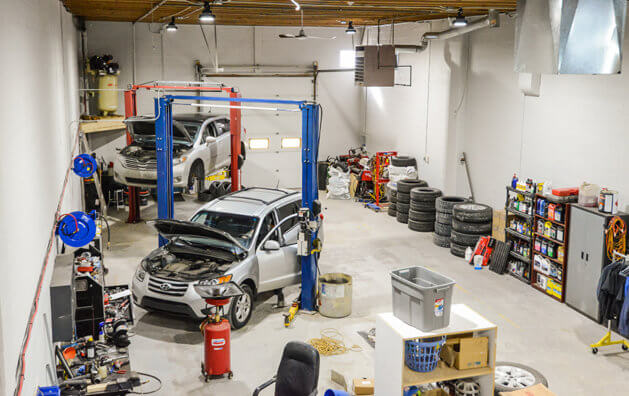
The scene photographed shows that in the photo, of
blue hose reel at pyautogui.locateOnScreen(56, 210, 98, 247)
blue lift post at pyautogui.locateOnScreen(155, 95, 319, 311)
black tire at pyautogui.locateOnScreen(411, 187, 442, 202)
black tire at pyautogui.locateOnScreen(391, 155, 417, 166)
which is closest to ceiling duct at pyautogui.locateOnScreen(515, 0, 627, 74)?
blue lift post at pyautogui.locateOnScreen(155, 95, 319, 311)

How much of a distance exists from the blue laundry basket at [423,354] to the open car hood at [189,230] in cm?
335

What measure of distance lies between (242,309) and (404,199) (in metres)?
7.27

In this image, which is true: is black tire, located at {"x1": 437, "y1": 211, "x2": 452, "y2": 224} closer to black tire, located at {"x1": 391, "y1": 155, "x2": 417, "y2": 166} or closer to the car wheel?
black tire, located at {"x1": 391, "y1": 155, "x2": 417, "y2": 166}

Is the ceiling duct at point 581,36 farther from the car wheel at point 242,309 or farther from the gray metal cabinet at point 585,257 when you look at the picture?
the car wheel at point 242,309

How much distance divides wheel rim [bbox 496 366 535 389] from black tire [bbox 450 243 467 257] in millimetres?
5874

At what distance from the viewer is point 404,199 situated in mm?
15062

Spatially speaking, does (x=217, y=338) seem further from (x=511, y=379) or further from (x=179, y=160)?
(x=179, y=160)

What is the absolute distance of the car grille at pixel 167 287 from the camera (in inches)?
324

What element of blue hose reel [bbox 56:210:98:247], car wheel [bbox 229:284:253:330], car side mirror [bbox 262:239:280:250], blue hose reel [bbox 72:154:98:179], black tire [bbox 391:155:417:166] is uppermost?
blue hose reel [bbox 72:154:98:179]

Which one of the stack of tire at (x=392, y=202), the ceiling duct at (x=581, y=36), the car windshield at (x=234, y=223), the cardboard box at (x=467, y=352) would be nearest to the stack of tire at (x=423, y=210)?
the stack of tire at (x=392, y=202)

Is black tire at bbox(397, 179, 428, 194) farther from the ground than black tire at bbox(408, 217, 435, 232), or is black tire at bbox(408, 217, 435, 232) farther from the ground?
black tire at bbox(397, 179, 428, 194)

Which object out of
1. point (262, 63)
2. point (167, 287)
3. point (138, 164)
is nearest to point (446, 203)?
point (138, 164)

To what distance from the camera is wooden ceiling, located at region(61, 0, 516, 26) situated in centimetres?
1110

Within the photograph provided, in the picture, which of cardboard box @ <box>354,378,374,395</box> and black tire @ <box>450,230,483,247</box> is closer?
cardboard box @ <box>354,378,374,395</box>
